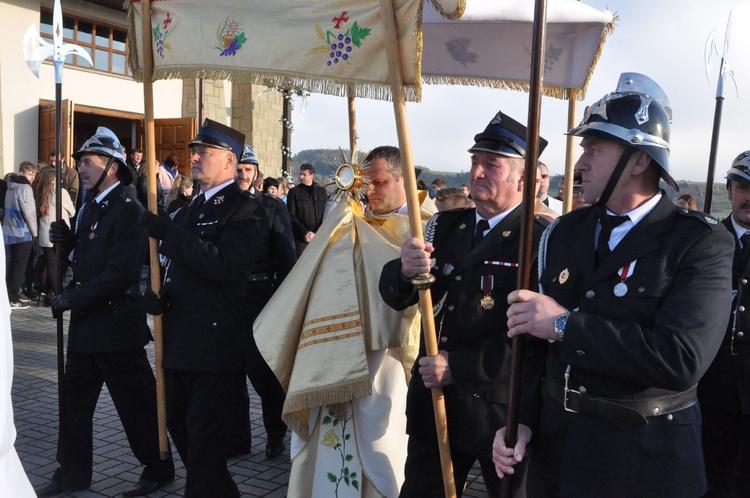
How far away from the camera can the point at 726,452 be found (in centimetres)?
350

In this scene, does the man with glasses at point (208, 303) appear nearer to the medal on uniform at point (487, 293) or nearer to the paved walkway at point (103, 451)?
the paved walkway at point (103, 451)

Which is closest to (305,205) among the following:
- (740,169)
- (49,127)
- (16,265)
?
(16,265)

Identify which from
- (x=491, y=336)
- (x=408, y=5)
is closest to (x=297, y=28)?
(x=408, y=5)

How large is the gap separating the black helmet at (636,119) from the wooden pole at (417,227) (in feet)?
2.34

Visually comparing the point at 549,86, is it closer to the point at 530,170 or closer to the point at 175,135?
the point at 530,170

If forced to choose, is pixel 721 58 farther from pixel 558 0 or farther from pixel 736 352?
pixel 736 352

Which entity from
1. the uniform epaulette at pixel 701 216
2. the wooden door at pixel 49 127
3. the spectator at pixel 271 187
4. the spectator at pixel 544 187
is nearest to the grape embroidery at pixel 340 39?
the uniform epaulette at pixel 701 216

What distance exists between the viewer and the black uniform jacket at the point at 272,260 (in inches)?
191

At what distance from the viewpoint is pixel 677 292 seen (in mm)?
2037

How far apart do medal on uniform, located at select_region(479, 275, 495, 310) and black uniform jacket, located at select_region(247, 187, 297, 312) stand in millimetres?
2232

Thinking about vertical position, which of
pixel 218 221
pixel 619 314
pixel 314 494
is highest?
pixel 218 221

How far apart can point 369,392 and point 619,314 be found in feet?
5.22

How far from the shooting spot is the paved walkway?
437cm

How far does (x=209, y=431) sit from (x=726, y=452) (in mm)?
2549
